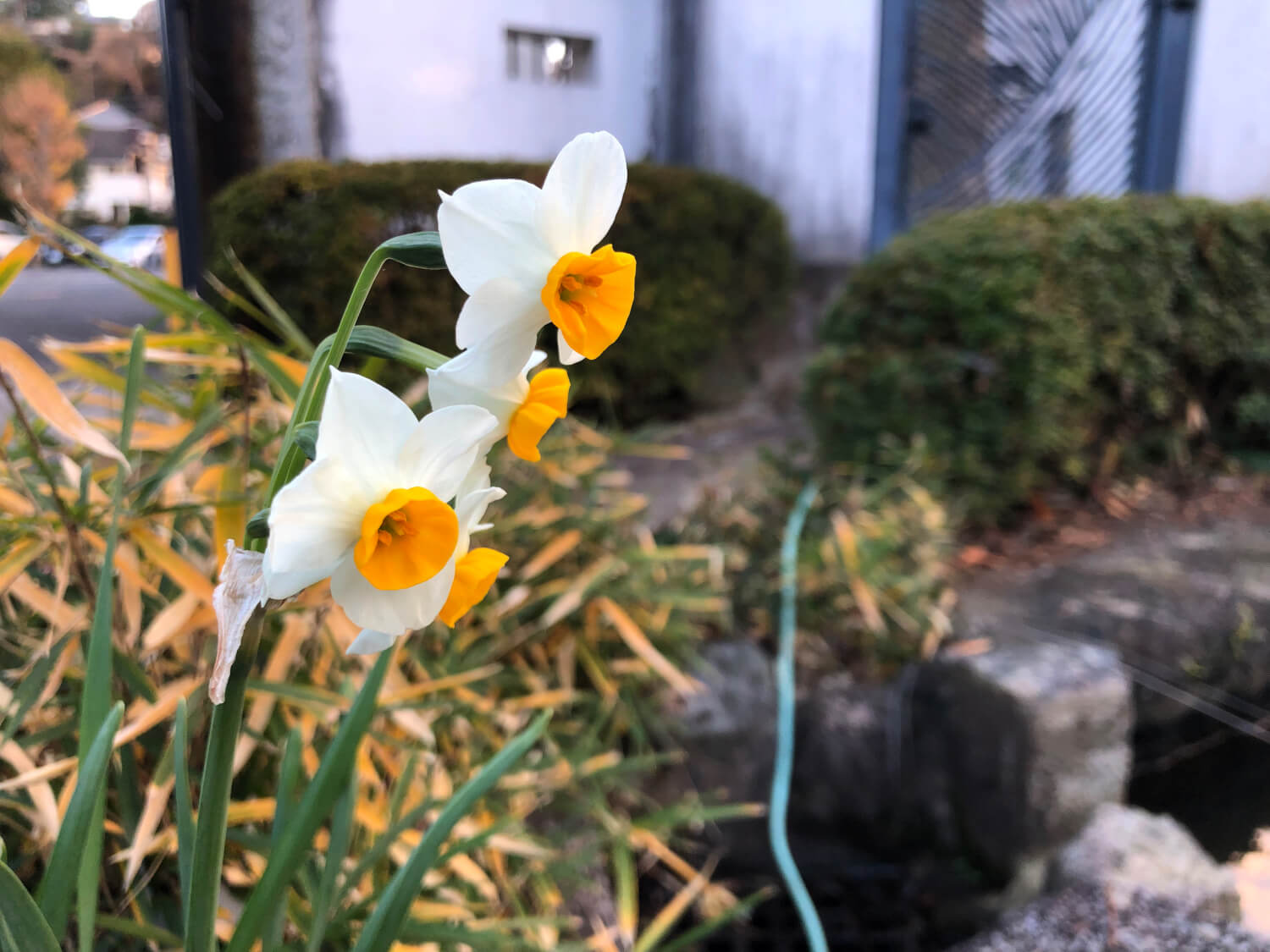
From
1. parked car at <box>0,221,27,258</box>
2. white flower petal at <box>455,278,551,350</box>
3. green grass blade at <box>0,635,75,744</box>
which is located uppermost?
parked car at <box>0,221,27,258</box>

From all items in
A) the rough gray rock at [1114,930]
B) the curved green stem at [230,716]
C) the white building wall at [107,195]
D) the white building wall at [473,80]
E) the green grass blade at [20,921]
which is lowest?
the rough gray rock at [1114,930]

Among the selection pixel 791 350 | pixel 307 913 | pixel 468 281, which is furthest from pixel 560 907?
pixel 791 350

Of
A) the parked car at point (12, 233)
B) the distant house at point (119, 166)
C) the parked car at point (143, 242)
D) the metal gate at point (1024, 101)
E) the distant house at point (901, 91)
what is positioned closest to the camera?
the parked car at point (12, 233)

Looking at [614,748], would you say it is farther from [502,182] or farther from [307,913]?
[502,182]

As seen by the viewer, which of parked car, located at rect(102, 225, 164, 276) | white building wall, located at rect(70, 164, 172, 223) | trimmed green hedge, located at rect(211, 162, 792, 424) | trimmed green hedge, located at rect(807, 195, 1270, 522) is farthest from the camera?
white building wall, located at rect(70, 164, 172, 223)

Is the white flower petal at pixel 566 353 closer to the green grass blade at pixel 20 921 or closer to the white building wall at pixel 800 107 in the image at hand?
the green grass blade at pixel 20 921

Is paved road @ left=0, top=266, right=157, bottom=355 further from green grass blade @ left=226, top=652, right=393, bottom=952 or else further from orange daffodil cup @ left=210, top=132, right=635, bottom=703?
orange daffodil cup @ left=210, top=132, right=635, bottom=703

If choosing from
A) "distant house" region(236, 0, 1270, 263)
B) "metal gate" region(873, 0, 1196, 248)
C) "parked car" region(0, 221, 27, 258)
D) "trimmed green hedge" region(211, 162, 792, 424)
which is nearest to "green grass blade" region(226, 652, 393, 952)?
"parked car" region(0, 221, 27, 258)

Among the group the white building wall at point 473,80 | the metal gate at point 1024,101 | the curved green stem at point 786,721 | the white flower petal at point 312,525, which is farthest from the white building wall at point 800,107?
the white flower petal at point 312,525
